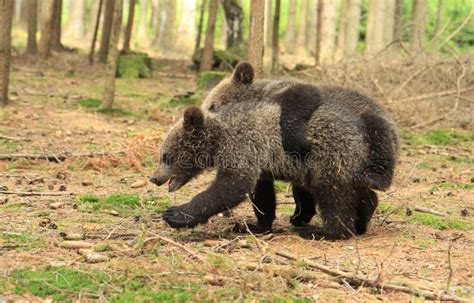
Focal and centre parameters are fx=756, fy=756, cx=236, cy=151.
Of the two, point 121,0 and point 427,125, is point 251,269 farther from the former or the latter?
point 427,125

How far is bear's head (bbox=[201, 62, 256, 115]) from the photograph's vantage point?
8344mm

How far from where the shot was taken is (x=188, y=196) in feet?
31.5

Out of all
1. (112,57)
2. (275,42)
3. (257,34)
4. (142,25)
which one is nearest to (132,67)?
(275,42)

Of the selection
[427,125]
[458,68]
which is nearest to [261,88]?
[427,125]

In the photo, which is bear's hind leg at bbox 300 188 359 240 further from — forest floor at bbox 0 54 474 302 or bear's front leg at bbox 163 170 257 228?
bear's front leg at bbox 163 170 257 228

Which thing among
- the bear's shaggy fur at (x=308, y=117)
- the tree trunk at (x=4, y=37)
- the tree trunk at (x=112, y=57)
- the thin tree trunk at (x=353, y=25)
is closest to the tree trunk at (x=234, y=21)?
the thin tree trunk at (x=353, y=25)

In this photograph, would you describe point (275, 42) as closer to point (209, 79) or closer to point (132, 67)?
point (209, 79)

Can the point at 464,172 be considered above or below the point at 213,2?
below

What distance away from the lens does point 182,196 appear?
31.4 ft

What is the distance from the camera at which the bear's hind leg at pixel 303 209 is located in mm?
8470

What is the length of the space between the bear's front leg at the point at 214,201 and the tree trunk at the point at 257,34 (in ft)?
13.7

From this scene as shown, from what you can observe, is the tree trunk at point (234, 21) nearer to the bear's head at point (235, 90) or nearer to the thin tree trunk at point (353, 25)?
the thin tree trunk at point (353, 25)

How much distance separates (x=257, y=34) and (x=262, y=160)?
4265 millimetres

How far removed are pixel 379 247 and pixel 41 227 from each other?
3.30 metres
